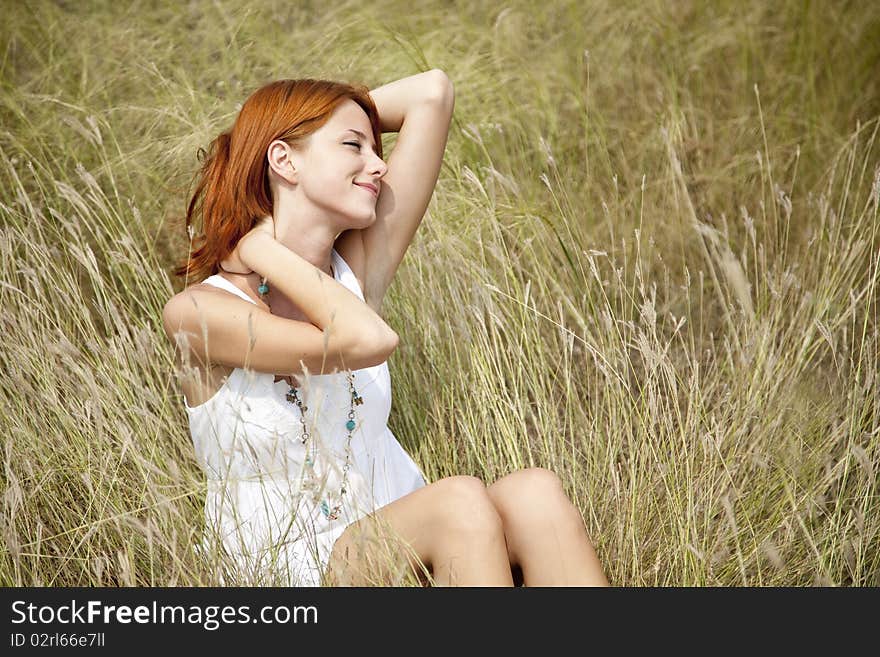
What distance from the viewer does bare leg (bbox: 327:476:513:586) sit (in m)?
1.87

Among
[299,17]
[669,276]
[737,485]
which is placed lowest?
[737,485]

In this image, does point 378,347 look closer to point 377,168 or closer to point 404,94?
point 377,168

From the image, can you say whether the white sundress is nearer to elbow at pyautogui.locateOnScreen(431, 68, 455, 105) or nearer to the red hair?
the red hair

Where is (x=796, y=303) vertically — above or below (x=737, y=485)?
above

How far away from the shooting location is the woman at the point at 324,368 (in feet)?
6.29

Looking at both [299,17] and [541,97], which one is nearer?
[541,97]

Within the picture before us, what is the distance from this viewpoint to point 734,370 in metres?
2.36

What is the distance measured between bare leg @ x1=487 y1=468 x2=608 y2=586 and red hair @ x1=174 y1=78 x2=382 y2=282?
2.56ft

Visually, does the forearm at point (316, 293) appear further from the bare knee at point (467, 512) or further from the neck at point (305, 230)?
the bare knee at point (467, 512)

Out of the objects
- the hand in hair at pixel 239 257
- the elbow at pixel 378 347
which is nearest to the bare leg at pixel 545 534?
the elbow at pixel 378 347

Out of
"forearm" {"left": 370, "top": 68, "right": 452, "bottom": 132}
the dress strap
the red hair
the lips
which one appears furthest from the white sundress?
"forearm" {"left": 370, "top": 68, "right": 452, "bottom": 132}

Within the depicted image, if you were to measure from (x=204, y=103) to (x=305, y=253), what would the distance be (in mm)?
1197
